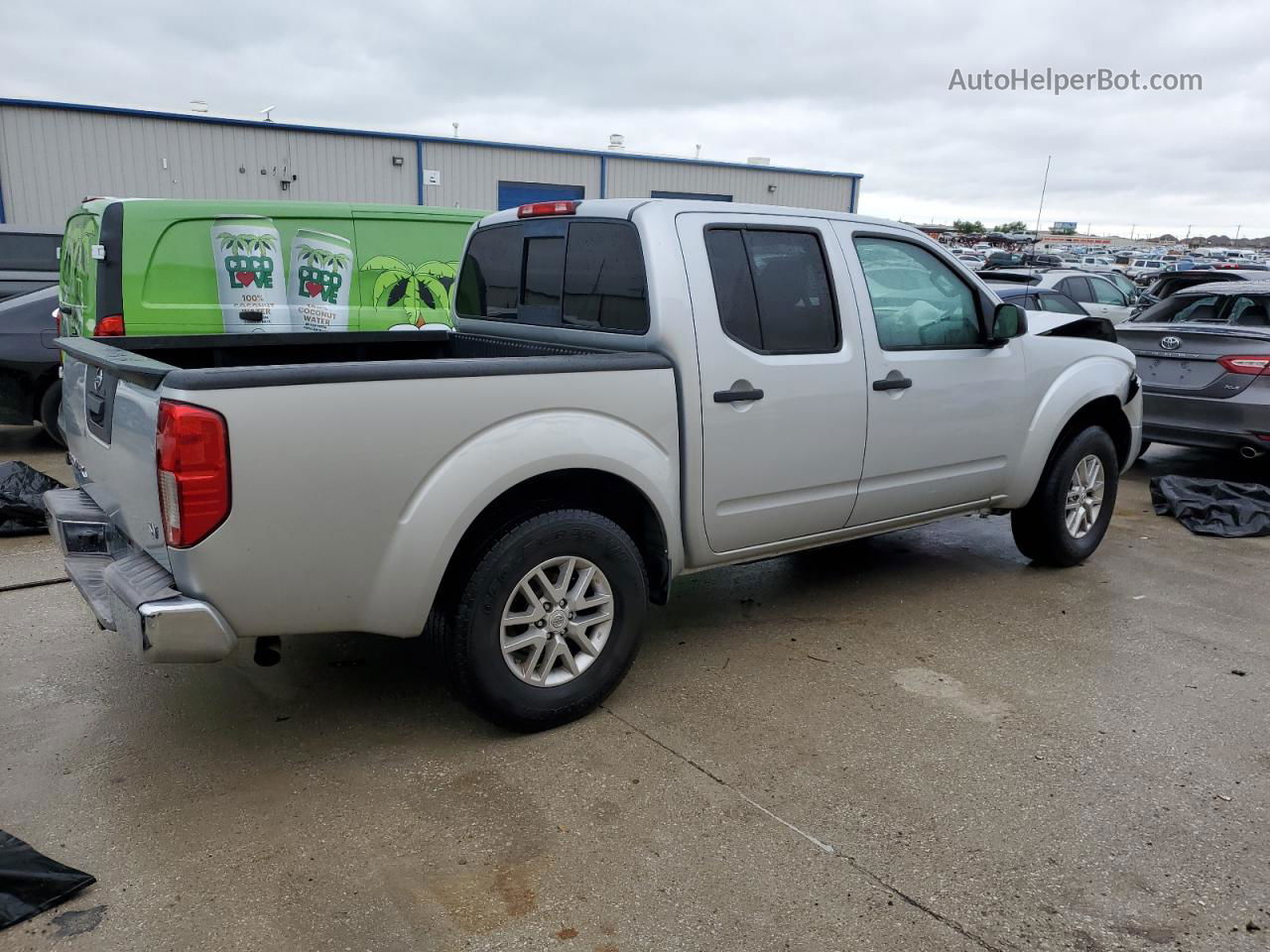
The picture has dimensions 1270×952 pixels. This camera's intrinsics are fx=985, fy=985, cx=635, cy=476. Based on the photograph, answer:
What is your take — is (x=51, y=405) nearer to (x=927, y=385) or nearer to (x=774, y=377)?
(x=774, y=377)

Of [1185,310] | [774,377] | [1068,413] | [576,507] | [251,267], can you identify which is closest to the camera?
[576,507]

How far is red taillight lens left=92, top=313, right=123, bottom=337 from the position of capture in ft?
19.9

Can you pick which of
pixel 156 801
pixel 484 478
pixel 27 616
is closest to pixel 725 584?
pixel 484 478

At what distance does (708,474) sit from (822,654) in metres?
1.10

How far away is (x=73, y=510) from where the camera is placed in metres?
3.39

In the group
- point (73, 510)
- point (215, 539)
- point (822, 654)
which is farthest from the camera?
point (822, 654)

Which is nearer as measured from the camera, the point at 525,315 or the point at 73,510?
the point at 73,510

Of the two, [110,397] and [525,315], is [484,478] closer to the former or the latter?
[110,397]

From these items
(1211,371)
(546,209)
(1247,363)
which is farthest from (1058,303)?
(546,209)

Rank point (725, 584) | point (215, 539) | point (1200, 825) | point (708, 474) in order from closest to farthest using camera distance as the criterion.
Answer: point (215, 539)
point (1200, 825)
point (708, 474)
point (725, 584)

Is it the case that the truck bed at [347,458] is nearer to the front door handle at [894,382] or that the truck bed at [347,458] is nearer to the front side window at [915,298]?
the front door handle at [894,382]

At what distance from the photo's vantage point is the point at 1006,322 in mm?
4711

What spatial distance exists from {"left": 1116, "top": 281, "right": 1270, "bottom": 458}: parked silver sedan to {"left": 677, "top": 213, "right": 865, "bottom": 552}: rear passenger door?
14.4 feet

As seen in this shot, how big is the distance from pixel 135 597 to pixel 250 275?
426 cm
